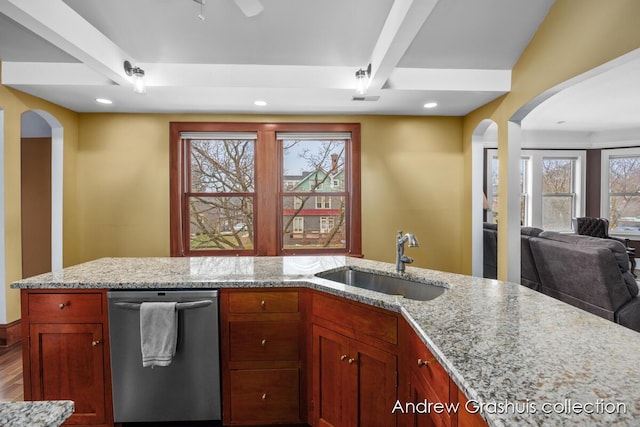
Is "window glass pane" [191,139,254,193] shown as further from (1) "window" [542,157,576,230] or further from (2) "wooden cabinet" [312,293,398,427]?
Answer: (1) "window" [542,157,576,230]

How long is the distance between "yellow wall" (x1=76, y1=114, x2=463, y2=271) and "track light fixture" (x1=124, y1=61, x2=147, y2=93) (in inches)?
39.7

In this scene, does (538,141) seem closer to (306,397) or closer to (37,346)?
(306,397)

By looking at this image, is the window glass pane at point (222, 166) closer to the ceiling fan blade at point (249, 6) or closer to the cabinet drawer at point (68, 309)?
the ceiling fan blade at point (249, 6)

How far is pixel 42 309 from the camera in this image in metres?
1.83

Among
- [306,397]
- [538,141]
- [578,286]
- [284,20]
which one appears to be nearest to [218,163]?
[284,20]

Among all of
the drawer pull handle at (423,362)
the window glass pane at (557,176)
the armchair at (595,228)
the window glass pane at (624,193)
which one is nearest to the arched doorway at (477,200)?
the armchair at (595,228)

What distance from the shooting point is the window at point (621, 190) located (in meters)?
5.89

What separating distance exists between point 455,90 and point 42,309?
3.54 metres

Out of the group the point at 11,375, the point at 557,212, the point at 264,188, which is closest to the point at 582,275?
the point at 264,188

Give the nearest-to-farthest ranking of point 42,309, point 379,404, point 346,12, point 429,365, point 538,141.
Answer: point 429,365, point 379,404, point 42,309, point 346,12, point 538,141

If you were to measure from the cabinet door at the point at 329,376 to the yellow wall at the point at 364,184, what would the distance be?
2.25m

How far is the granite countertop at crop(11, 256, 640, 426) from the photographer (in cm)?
72

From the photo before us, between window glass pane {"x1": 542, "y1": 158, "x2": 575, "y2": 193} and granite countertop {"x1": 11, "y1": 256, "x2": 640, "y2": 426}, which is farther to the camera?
window glass pane {"x1": 542, "y1": 158, "x2": 575, "y2": 193}

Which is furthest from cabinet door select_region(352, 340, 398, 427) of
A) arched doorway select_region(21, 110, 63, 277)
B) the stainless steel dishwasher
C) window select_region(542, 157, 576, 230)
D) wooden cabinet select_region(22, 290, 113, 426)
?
window select_region(542, 157, 576, 230)
